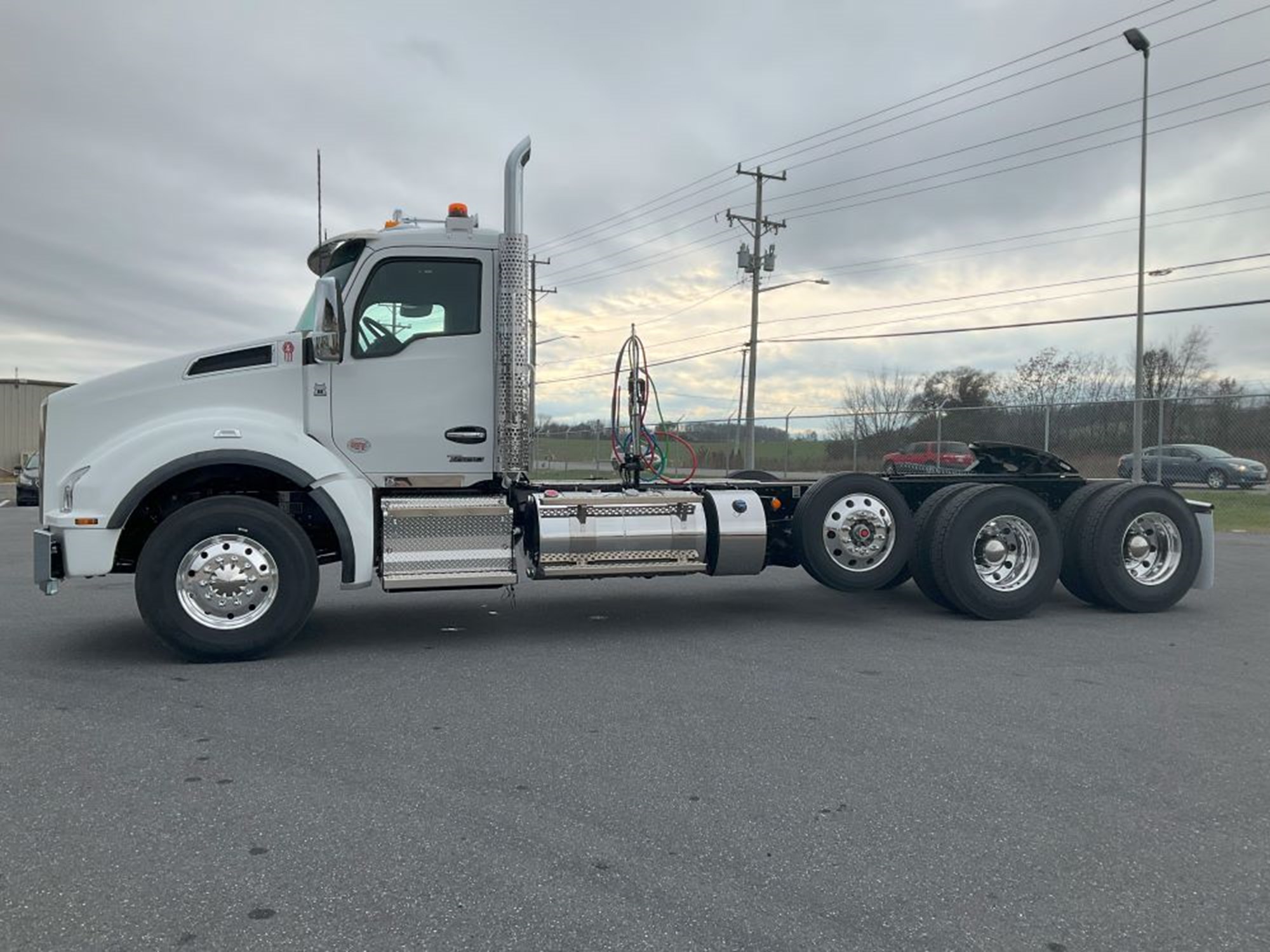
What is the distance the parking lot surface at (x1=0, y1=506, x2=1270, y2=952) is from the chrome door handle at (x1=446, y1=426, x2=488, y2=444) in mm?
1478

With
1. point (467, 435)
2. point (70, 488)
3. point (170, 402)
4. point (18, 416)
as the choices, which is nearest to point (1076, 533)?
point (467, 435)

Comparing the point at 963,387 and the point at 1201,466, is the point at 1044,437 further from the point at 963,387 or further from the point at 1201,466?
the point at 963,387

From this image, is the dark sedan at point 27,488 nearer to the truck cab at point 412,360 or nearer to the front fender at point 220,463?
the front fender at point 220,463

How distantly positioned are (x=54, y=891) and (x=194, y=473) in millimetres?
3722

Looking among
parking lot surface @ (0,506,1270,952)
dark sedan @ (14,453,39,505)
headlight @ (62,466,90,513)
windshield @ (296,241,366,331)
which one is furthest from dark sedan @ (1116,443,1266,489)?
dark sedan @ (14,453,39,505)

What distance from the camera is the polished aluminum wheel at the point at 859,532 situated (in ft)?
24.8

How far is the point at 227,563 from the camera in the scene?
5980mm

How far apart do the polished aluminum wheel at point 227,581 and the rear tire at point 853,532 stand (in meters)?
4.04

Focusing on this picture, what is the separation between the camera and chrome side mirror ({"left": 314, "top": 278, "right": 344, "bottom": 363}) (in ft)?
20.5

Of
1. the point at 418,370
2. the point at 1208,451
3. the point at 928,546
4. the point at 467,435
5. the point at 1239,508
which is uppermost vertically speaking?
the point at 418,370

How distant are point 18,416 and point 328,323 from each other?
3735 cm

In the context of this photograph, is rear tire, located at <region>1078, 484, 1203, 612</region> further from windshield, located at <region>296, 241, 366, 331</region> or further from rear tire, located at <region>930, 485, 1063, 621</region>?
windshield, located at <region>296, 241, 366, 331</region>

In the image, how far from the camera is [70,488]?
5.92 m

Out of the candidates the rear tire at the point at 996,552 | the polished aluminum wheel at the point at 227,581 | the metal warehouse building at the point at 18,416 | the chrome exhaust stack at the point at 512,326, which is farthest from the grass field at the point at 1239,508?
the metal warehouse building at the point at 18,416
